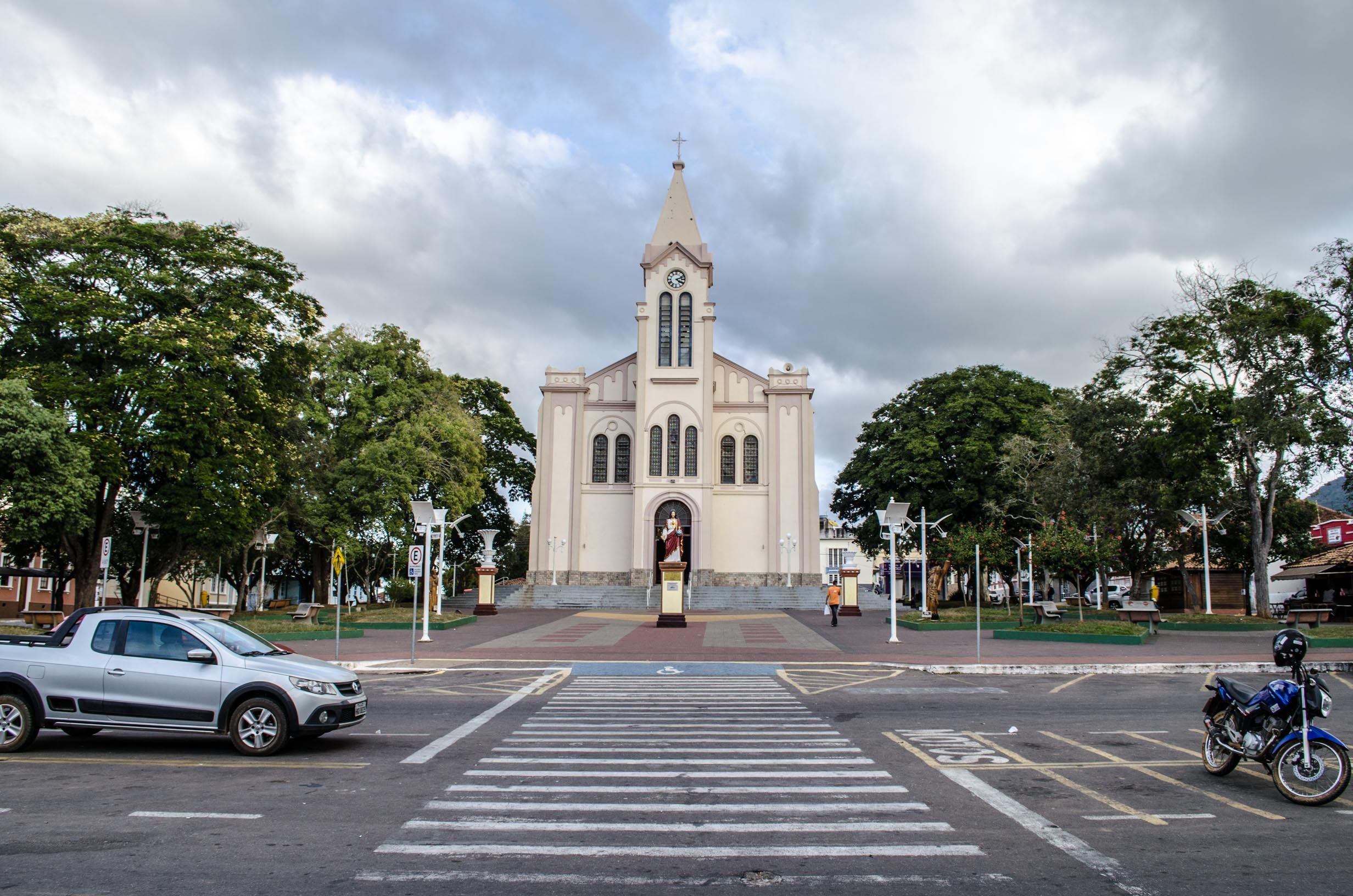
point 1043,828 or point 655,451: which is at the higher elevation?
point 655,451

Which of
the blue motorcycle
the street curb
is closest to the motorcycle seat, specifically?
the blue motorcycle

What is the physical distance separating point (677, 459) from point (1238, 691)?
139 feet

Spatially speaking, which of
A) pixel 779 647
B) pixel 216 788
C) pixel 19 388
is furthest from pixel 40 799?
pixel 19 388

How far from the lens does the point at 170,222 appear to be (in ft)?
98.6

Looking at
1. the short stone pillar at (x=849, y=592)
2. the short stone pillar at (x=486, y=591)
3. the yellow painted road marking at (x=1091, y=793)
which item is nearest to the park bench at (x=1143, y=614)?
the short stone pillar at (x=849, y=592)

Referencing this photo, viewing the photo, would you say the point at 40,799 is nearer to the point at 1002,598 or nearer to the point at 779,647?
the point at 779,647

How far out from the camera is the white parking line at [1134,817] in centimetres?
703

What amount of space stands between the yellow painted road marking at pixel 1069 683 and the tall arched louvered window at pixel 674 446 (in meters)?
33.5

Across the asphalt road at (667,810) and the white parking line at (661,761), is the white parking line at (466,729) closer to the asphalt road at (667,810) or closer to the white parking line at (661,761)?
the asphalt road at (667,810)

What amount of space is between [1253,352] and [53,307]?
1459 inches

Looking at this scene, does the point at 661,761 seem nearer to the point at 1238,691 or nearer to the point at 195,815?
the point at 195,815

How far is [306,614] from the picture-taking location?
30.4 meters

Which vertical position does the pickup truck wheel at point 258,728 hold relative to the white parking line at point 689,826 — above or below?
above

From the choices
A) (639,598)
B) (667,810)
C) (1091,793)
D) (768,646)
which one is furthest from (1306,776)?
(639,598)
